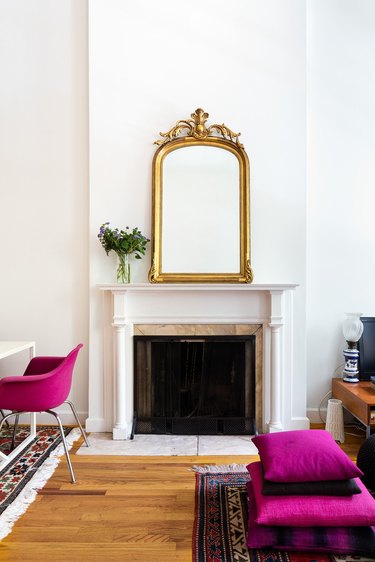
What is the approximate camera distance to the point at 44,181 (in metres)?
3.44

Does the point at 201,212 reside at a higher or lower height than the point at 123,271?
higher

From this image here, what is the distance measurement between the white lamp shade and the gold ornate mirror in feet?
2.86

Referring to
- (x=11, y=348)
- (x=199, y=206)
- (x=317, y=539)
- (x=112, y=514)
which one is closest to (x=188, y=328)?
(x=199, y=206)

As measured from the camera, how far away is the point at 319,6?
3498mm

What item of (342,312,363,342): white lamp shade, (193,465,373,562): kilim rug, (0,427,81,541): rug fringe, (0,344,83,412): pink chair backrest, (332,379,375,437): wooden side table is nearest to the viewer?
(193,465,373,562): kilim rug

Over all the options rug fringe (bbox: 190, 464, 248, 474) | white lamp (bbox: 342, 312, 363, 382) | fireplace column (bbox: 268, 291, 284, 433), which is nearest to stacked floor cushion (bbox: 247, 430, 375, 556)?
rug fringe (bbox: 190, 464, 248, 474)

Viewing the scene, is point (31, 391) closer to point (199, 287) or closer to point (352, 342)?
point (199, 287)

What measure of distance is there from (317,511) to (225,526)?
1.44ft

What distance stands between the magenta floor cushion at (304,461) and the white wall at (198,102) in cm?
131

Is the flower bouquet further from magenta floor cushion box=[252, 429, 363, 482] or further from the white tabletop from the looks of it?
magenta floor cushion box=[252, 429, 363, 482]

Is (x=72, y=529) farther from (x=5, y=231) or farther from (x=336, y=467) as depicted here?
(x=5, y=231)

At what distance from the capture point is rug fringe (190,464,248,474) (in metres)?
2.62

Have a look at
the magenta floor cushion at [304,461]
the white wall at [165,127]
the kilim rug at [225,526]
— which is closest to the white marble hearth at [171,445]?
the kilim rug at [225,526]

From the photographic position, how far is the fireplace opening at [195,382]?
328 centimetres
